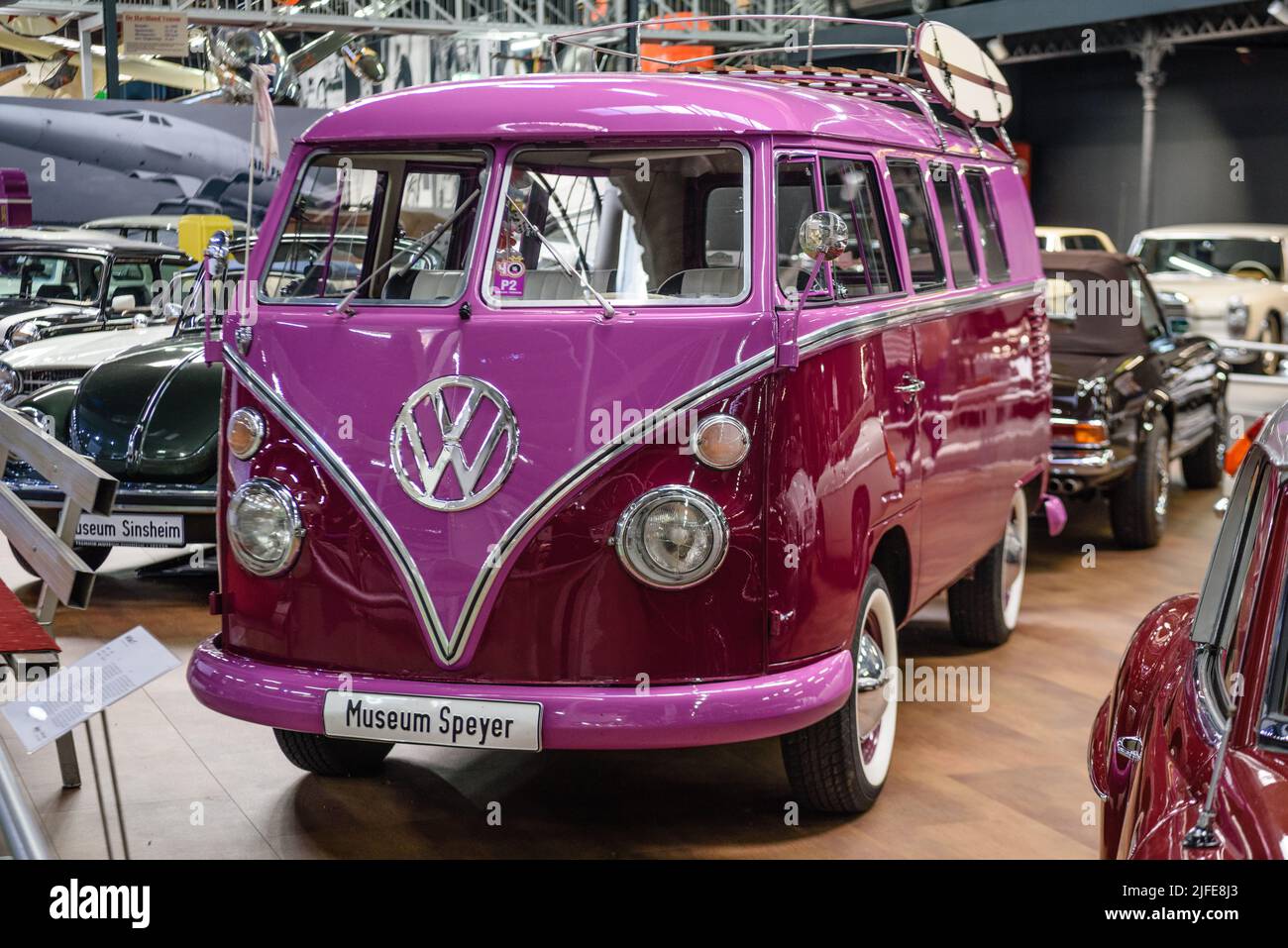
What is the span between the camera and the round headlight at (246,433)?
411cm

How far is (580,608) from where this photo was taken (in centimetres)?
385

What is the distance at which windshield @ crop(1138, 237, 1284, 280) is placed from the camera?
16297 mm

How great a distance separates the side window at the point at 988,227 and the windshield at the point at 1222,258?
35.8 ft

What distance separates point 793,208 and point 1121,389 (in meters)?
4.32

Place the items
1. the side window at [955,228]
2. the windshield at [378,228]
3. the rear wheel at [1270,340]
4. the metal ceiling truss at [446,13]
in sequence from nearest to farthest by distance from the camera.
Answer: the windshield at [378,228], the side window at [955,228], the rear wheel at [1270,340], the metal ceiling truss at [446,13]

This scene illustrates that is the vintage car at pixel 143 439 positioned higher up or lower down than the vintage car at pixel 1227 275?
lower down

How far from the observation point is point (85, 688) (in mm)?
2871

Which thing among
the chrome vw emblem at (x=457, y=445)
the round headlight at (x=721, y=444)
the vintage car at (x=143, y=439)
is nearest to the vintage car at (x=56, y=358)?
the vintage car at (x=143, y=439)

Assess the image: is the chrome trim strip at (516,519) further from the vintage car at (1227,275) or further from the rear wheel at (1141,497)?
the vintage car at (1227,275)

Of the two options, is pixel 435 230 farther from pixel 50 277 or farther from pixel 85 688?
pixel 50 277
